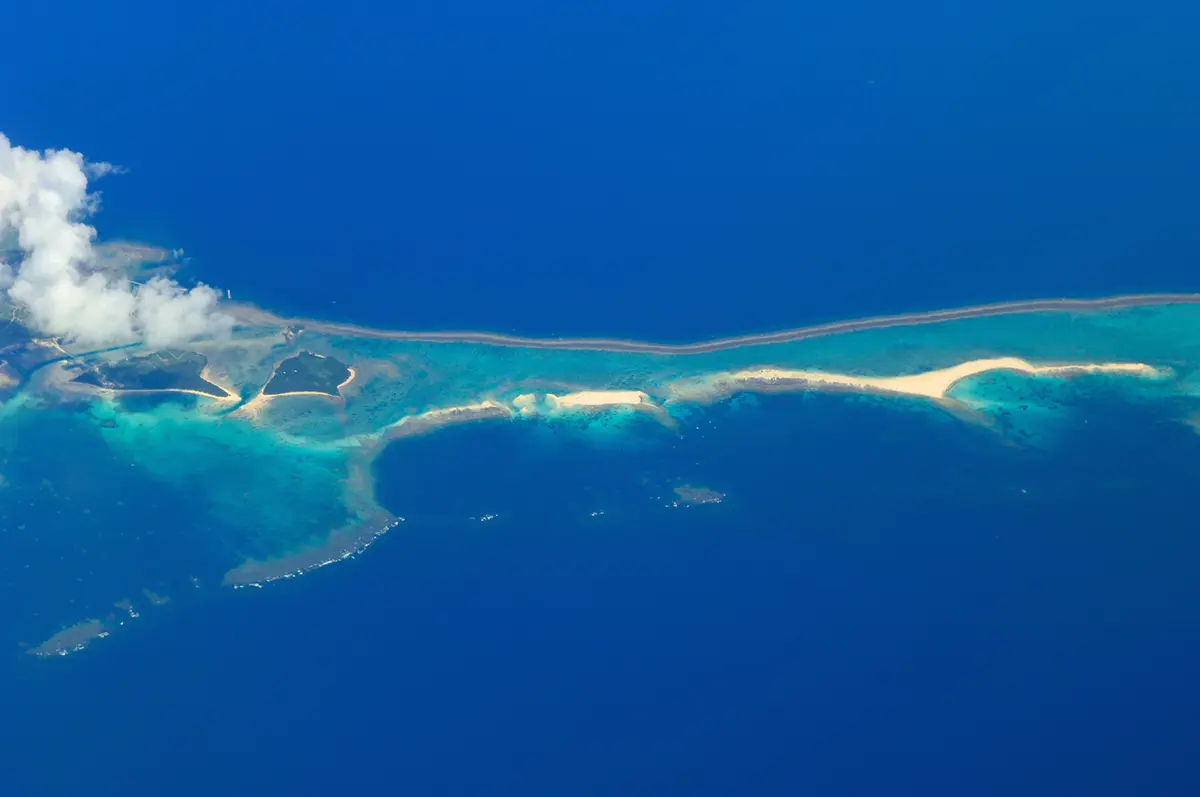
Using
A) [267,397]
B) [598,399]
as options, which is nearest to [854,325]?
[598,399]

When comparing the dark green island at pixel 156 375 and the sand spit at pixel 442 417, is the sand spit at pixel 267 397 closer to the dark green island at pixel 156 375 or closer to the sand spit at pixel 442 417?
the dark green island at pixel 156 375

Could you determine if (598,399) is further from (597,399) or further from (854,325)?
(854,325)

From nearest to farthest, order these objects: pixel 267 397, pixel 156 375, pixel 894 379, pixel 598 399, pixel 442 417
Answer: pixel 894 379, pixel 442 417, pixel 598 399, pixel 267 397, pixel 156 375

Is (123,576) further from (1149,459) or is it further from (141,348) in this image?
(1149,459)

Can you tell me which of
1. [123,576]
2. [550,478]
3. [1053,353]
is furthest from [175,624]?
[1053,353]

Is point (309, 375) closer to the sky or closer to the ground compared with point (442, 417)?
closer to the sky

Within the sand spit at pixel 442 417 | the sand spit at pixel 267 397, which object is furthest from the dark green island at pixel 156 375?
the sand spit at pixel 442 417
